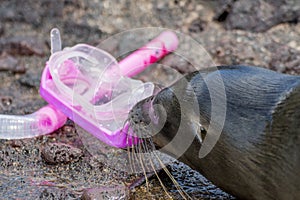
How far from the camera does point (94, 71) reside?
Result: 423cm

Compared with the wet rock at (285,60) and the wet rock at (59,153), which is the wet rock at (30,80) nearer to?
the wet rock at (59,153)

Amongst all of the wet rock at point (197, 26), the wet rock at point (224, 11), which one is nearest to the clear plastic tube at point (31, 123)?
the wet rock at point (197, 26)

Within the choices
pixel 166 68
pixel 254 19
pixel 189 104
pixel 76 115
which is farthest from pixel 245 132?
pixel 254 19

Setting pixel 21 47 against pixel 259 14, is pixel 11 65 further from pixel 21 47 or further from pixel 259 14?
pixel 259 14

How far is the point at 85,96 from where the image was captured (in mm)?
4020

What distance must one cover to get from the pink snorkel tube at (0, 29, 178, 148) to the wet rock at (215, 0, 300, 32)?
4.64 feet

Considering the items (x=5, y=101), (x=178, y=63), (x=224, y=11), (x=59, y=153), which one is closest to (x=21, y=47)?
(x=5, y=101)

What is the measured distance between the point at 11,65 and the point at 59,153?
5.25 ft

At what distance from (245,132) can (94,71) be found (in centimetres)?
145

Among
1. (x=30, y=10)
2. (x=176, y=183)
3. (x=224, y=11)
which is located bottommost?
(x=176, y=183)

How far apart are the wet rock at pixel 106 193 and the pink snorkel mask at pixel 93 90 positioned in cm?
29

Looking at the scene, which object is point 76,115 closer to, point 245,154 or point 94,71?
point 94,71

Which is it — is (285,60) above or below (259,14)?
below

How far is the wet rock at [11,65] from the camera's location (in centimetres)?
517
